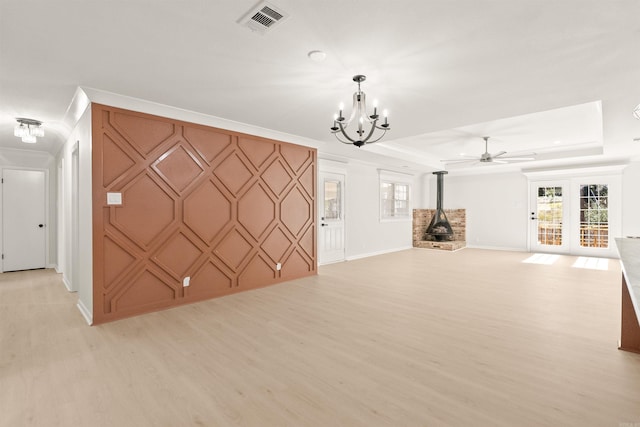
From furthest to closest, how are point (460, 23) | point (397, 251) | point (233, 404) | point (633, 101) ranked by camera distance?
point (397, 251), point (633, 101), point (460, 23), point (233, 404)

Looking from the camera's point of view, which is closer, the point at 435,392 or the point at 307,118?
the point at 435,392

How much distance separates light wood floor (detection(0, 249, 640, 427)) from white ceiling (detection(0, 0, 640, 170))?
2.46m

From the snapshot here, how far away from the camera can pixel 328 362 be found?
2.38m

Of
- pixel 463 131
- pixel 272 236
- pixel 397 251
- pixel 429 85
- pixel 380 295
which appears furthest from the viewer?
pixel 397 251

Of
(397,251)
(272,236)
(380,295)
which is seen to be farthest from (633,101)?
(397,251)

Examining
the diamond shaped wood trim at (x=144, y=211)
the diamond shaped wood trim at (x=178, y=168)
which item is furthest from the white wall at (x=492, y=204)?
the diamond shaped wood trim at (x=144, y=211)

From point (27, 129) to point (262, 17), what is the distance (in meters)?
4.12

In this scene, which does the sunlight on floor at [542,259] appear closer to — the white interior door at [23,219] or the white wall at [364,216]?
the white wall at [364,216]

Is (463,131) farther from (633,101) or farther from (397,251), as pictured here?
(397,251)

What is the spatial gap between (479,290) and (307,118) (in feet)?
11.8

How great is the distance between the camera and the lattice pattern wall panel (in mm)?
3266

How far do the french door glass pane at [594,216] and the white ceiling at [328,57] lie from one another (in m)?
4.30

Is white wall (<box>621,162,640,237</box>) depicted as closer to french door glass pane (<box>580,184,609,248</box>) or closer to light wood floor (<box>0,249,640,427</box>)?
french door glass pane (<box>580,184,609,248</box>)

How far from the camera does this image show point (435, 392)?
6.50ft
